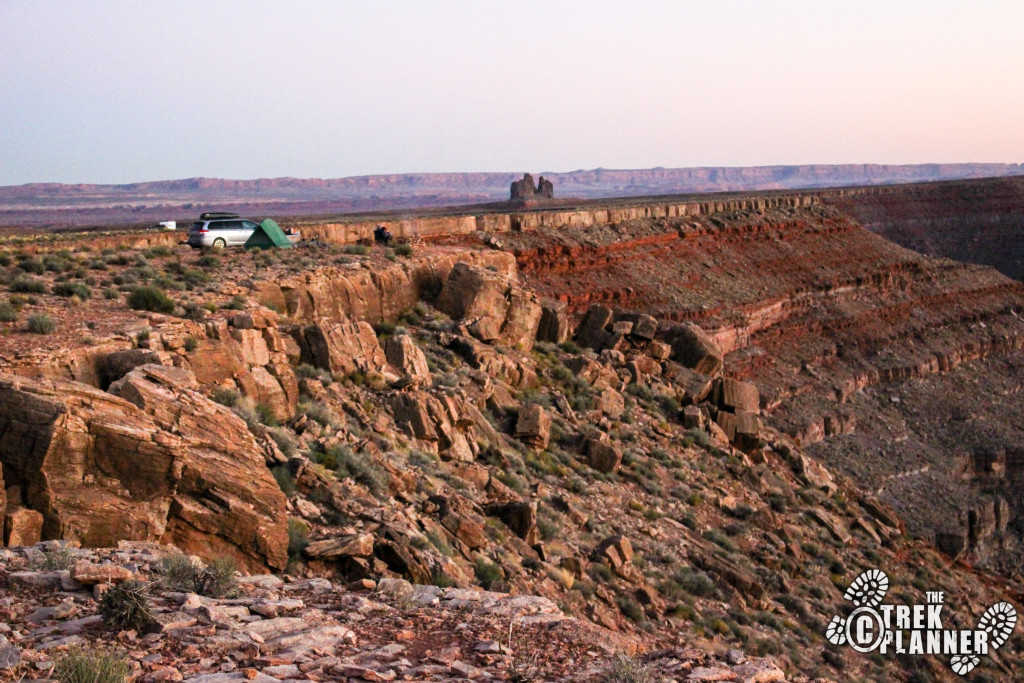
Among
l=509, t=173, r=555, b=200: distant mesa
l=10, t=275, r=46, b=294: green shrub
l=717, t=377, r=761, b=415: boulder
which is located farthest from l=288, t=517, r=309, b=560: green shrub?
l=509, t=173, r=555, b=200: distant mesa

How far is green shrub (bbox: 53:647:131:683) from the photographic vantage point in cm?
627

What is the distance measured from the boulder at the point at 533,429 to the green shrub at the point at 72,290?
760 centimetres

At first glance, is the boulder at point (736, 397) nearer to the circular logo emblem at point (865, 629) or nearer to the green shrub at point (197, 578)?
the circular logo emblem at point (865, 629)

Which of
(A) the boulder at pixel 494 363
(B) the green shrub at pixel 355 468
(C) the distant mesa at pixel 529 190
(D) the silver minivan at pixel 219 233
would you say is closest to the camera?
(B) the green shrub at pixel 355 468

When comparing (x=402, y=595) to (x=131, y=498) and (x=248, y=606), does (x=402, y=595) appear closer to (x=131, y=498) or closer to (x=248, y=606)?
(x=248, y=606)

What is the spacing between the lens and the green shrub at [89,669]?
20.6 feet

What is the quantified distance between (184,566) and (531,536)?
6.27 meters

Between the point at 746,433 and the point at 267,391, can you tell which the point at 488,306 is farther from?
the point at 267,391

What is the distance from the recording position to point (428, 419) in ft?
53.6

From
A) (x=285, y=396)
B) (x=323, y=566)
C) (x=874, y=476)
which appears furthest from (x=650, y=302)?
(x=323, y=566)

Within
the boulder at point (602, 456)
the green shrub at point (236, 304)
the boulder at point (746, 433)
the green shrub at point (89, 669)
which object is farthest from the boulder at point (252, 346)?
the boulder at point (746, 433)

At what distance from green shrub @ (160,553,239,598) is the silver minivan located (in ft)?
58.5

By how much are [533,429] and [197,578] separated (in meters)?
10.9

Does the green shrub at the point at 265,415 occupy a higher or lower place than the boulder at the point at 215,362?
lower
